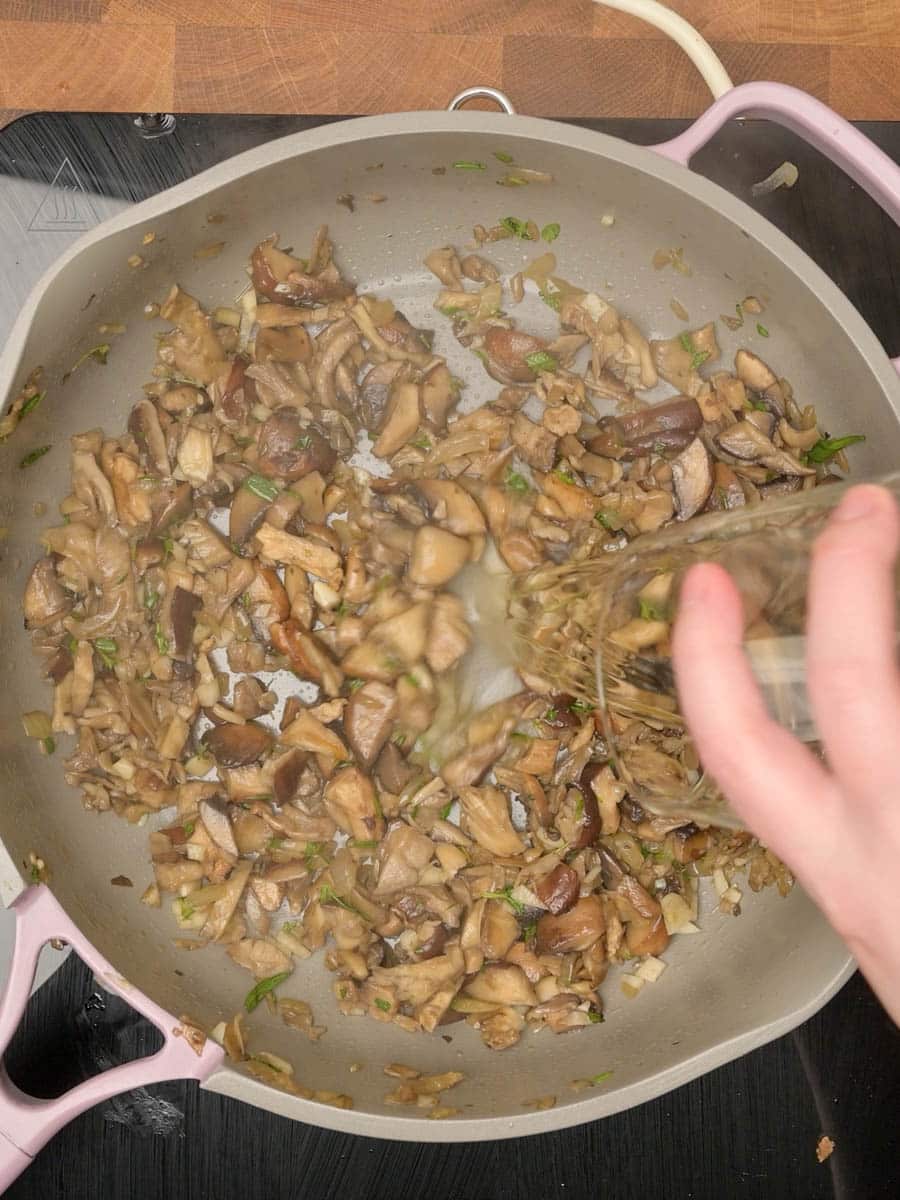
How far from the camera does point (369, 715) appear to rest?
134cm

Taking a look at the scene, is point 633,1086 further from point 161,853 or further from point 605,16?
point 605,16

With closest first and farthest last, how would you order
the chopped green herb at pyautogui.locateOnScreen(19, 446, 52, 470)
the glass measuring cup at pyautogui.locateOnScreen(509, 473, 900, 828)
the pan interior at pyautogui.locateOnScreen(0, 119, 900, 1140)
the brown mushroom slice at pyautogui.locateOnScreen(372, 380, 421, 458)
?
the glass measuring cup at pyautogui.locateOnScreen(509, 473, 900, 828) → the pan interior at pyautogui.locateOnScreen(0, 119, 900, 1140) → the chopped green herb at pyautogui.locateOnScreen(19, 446, 52, 470) → the brown mushroom slice at pyautogui.locateOnScreen(372, 380, 421, 458)

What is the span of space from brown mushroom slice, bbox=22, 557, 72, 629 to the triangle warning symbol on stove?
45 centimetres

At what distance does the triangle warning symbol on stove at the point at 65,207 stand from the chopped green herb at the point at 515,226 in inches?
22.1

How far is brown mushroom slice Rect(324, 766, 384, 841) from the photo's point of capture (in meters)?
1.34

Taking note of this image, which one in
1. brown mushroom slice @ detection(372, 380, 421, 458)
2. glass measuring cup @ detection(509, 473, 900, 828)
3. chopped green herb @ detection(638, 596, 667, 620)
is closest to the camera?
glass measuring cup @ detection(509, 473, 900, 828)

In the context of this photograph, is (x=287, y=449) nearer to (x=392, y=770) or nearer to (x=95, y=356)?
(x=95, y=356)

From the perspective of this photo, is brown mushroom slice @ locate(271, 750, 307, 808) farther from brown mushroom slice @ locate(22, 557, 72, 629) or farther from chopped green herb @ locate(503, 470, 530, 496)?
chopped green herb @ locate(503, 470, 530, 496)

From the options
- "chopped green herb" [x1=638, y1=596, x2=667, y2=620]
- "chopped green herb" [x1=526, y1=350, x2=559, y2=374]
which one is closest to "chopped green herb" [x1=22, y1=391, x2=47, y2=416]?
"chopped green herb" [x1=526, y1=350, x2=559, y2=374]

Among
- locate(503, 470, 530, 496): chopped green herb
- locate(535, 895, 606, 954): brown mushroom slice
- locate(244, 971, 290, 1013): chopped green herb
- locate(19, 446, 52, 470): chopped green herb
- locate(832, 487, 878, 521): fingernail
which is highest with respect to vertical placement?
locate(832, 487, 878, 521): fingernail

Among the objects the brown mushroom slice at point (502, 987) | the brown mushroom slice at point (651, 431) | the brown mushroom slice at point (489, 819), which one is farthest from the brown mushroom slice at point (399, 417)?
the brown mushroom slice at point (502, 987)

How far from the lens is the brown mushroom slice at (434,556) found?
1.34 m

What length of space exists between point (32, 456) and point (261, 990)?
80 centimetres

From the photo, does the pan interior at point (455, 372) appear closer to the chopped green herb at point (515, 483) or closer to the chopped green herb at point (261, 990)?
the chopped green herb at point (261, 990)
